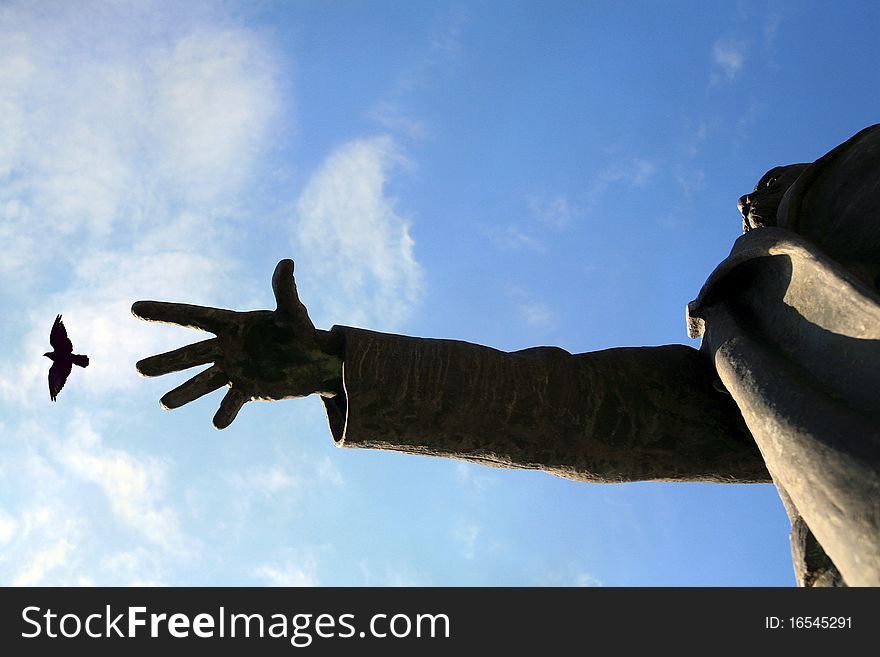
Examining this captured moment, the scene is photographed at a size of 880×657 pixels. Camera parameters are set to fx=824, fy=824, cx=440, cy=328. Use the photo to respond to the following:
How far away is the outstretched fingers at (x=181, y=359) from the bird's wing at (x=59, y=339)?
1.46 ft

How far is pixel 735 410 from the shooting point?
12.5 feet

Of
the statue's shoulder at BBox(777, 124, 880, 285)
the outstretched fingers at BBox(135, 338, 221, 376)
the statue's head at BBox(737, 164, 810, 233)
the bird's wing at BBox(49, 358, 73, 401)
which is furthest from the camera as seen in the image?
the statue's head at BBox(737, 164, 810, 233)

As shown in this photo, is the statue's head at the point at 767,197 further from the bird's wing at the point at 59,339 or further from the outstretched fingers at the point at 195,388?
the bird's wing at the point at 59,339

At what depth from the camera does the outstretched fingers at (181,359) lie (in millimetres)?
3500

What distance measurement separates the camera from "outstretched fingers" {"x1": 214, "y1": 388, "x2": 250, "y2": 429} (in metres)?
3.58

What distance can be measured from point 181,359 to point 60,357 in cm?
62

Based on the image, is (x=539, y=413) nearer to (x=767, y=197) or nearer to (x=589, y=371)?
(x=589, y=371)

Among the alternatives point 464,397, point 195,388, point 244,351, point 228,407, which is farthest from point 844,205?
point 195,388

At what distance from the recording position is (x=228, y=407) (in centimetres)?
359

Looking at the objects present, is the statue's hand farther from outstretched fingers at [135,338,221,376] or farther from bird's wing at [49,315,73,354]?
bird's wing at [49,315,73,354]

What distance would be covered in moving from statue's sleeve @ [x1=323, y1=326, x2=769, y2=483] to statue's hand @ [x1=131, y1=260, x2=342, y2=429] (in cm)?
24

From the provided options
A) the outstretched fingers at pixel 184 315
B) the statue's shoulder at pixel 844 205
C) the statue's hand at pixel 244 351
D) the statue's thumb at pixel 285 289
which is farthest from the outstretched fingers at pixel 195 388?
the statue's shoulder at pixel 844 205

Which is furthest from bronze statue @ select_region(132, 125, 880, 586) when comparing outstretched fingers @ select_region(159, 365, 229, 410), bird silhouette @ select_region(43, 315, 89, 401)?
bird silhouette @ select_region(43, 315, 89, 401)
